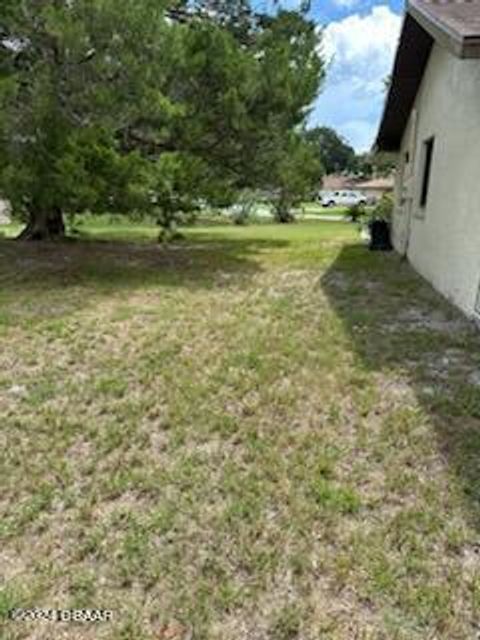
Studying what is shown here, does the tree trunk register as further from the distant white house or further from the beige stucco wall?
the beige stucco wall

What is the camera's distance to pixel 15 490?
12.0 feet

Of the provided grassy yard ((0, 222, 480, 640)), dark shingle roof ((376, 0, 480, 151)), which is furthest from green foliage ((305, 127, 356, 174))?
grassy yard ((0, 222, 480, 640))

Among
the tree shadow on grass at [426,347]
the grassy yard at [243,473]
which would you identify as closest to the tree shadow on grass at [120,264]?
the tree shadow on grass at [426,347]

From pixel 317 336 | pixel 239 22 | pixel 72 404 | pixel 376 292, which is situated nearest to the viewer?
pixel 72 404

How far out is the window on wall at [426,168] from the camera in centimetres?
983

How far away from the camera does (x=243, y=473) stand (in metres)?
3.76

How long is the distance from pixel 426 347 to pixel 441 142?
410 centimetres

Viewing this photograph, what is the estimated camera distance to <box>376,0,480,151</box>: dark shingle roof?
222 inches

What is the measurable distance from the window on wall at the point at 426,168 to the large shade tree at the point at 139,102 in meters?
2.58

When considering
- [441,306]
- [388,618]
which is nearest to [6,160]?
[441,306]

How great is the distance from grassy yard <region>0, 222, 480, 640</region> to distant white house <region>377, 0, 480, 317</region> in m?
0.90

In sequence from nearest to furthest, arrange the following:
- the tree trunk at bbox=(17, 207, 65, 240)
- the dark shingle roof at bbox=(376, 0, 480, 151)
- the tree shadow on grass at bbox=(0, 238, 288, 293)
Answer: the dark shingle roof at bbox=(376, 0, 480, 151), the tree shadow on grass at bbox=(0, 238, 288, 293), the tree trunk at bbox=(17, 207, 65, 240)

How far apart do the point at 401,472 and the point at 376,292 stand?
200 inches

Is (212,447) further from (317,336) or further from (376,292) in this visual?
(376,292)
